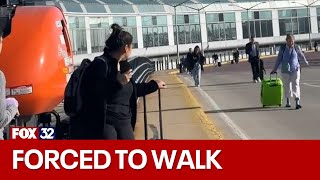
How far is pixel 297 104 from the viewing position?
1559cm

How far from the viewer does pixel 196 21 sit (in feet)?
342

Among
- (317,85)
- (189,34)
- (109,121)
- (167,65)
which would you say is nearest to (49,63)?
(109,121)

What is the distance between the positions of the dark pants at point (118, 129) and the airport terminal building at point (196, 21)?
79.5 metres

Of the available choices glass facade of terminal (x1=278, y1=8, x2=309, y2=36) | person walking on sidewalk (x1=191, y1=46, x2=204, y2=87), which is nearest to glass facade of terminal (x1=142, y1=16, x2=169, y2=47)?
glass facade of terminal (x1=278, y1=8, x2=309, y2=36)

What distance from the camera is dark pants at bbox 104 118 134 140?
19.3 feet

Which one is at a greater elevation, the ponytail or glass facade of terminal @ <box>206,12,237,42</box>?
glass facade of terminal @ <box>206,12,237,42</box>

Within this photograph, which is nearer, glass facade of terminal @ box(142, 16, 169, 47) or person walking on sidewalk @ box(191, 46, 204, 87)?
person walking on sidewalk @ box(191, 46, 204, 87)

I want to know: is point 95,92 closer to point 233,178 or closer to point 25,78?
point 233,178

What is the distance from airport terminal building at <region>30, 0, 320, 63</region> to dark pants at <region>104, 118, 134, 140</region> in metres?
79.5

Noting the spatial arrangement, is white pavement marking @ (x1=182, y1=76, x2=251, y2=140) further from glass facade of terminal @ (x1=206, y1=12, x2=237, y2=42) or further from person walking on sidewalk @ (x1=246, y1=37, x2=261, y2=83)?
glass facade of terminal @ (x1=206, y1=12, x2=237, y2=42)

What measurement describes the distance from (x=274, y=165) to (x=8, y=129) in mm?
3627

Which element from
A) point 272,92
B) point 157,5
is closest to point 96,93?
point 272,92

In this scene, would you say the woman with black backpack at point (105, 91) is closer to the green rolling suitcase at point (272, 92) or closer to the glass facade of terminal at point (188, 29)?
the green rolling suitcase at point (272, 92)

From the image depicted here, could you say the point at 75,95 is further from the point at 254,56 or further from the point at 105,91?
the point at 254,56
